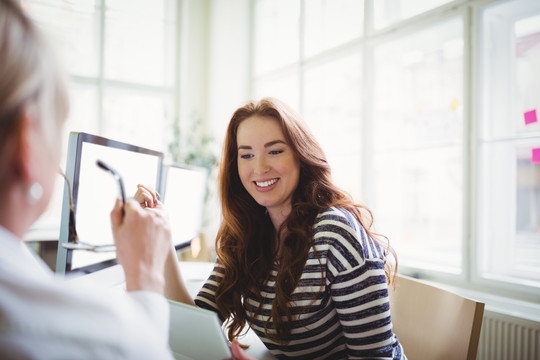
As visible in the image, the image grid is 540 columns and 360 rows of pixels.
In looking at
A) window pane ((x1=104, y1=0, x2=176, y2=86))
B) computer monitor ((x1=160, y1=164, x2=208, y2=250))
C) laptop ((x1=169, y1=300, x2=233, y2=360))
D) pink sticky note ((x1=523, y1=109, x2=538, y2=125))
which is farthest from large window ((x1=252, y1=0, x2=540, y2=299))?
window pane ((x1=104, y1=0, x2=176, y2=86))

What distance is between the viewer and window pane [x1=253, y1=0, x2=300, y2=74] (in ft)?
13.5

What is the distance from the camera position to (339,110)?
3578 millimetres

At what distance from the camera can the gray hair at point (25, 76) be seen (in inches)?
17.0

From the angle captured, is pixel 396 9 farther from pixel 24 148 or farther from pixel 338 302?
pixel 24 148

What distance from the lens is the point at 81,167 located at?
985 millimetres

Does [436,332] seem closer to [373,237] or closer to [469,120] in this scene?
[373,237]

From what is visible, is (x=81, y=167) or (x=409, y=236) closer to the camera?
(x=81, y=167)

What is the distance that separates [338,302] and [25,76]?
0.88m

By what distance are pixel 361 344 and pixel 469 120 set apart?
196 cm

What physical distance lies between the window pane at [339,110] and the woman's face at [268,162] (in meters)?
1.91

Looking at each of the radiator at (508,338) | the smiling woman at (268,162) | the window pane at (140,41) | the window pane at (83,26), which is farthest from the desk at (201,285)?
the window pane at (140,41)

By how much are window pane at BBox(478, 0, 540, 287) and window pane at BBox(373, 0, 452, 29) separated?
466 mm

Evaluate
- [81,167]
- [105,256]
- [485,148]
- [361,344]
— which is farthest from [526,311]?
[81,167]

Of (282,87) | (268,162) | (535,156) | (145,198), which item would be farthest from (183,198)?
(282,87)
